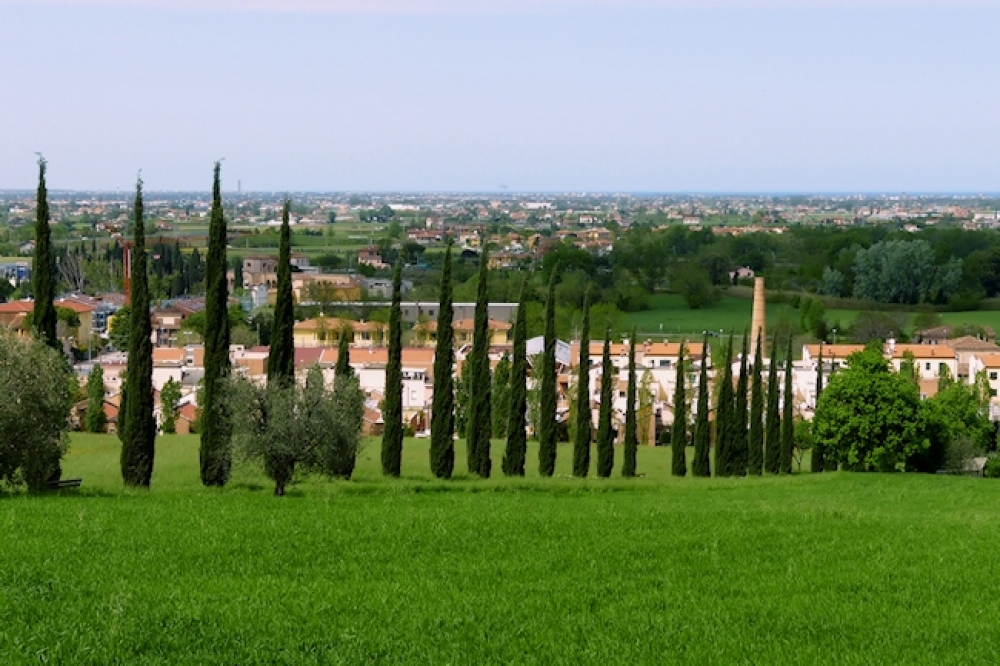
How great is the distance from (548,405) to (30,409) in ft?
64.3

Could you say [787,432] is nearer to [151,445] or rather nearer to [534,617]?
[151,445]

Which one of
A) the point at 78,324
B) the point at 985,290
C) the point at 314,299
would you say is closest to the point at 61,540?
the point at 78,324

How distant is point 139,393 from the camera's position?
3238 cm

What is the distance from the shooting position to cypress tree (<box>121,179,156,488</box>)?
106 feet

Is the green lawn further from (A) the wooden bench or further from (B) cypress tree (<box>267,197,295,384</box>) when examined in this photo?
(B) cypress tree (<box>267,197,295,384</box>)

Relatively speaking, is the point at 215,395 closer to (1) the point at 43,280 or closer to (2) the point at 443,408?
(1) the point at 43,280

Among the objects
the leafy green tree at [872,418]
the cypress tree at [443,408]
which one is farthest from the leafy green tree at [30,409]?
the leafy green tree at [872,418]

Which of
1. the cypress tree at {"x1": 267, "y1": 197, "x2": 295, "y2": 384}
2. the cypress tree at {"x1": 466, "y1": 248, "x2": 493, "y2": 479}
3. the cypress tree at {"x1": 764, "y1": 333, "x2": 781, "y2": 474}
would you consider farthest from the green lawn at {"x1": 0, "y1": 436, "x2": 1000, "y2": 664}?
the cypress tree at {"x1": 764, "y1": 333, "x2": 781, "y2": 474}

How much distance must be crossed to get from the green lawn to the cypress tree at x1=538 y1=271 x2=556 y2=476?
12.5 meters

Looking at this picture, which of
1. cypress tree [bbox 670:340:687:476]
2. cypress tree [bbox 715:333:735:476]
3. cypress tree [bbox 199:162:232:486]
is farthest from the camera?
cypress tree [bbox 715:333:735:476]

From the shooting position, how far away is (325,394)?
31047 millimetres

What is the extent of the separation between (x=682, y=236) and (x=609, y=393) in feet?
474

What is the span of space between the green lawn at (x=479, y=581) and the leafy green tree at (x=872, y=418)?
16.9 metres

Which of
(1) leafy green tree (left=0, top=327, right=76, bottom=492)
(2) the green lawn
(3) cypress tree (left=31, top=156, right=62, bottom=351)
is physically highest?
(3) cypress tree (left=31, top=156, right=62, bottom=351)
